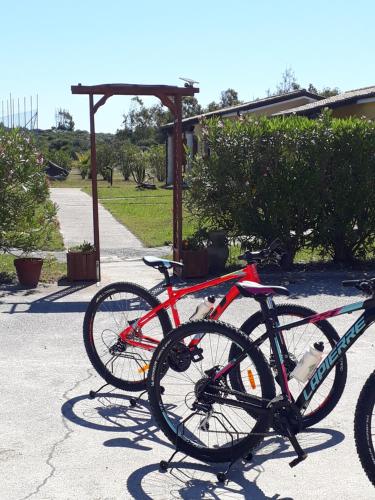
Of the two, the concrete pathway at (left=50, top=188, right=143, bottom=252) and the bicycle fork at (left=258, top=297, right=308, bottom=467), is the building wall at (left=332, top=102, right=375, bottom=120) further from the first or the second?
the bicycle fork at (left=258, top=297, right=308, bottom=467)

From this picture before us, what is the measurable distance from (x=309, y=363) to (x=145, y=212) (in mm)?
17248

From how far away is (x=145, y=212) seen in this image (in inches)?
838

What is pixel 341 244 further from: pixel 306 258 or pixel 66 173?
pixel 66 173

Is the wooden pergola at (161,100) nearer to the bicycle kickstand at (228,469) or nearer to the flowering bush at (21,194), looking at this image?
the flowering bush at (21,194)

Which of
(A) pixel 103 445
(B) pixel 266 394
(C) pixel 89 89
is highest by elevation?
(C) pixel 89 89

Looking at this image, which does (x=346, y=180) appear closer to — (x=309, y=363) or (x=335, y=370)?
(x=335, y=370)

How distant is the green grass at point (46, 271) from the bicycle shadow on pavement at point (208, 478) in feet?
20.1

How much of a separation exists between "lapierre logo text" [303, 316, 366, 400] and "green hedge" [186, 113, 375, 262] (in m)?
6.95

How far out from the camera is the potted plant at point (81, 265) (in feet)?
33.1

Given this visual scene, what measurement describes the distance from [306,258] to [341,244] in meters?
1.01

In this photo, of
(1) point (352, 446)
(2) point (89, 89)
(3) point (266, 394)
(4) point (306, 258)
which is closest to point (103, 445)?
(3) point (266, 394)

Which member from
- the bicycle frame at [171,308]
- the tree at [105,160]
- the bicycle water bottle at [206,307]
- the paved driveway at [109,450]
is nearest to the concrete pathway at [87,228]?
the paved driveway at [109,450]

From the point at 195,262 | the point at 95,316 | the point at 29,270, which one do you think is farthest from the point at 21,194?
the point at 95,316

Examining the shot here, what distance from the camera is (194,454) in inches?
173
